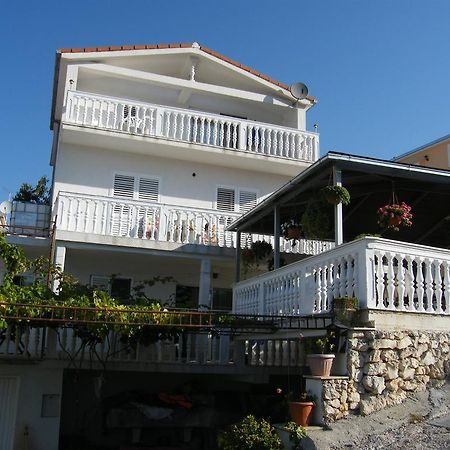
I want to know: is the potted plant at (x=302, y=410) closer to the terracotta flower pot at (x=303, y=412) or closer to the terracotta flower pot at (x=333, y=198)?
the terracotta flower pot at (x=303, y=412)

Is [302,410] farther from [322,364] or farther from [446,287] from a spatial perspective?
[446,287]

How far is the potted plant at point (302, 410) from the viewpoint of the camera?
324 inches

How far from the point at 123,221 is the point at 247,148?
491 cm

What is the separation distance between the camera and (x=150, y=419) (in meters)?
11.8

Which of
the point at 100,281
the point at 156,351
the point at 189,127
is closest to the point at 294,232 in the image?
the point at 156,351

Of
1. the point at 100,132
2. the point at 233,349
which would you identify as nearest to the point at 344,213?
the point at 233,349

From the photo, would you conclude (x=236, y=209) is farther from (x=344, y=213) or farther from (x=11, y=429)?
(x=11, y=429)

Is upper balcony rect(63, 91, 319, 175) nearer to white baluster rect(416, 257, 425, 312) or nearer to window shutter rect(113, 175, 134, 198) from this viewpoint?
window shutter rect(113, 175, 134, 198)

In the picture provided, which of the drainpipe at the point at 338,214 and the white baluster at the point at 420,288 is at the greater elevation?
the drainpipe at the point at 338,214

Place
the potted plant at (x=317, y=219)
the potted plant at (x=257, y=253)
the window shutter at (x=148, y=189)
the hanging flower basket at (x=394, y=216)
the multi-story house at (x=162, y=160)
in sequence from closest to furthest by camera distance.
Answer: the hanging flower basket at (x=394, y=216)
the potted plant at (x=317, y=219)
the potted plant at (x=257, y=253)
the multi-story house at (x=162, y=160)
the window shutter at (x=148, y=189)

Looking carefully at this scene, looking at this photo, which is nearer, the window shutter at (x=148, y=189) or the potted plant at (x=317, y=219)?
the potted plant at (x=317, y=219)

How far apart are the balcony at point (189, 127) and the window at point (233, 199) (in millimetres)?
1454

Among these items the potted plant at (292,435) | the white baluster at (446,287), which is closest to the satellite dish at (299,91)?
the white baluster at (446,287)

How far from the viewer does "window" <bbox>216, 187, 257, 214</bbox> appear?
18.4 meters
